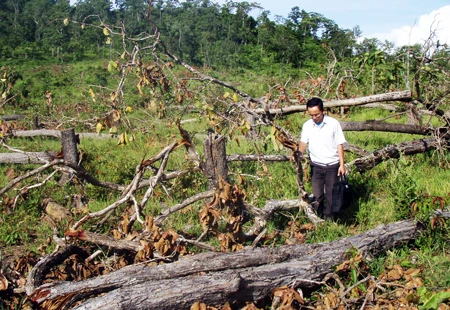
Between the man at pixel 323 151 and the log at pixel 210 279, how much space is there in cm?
109

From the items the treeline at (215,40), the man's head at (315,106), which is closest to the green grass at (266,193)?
the man's head at (315,106)

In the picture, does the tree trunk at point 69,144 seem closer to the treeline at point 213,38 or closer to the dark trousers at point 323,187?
the dark trousers at point 323,187

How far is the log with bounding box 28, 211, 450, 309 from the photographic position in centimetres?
339

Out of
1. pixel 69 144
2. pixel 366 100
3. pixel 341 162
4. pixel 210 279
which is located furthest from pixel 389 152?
pixel 69 144

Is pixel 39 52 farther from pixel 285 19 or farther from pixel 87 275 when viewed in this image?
pixel 87 275

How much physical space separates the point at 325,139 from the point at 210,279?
2.37 meters

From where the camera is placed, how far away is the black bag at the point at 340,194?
5.25 metres

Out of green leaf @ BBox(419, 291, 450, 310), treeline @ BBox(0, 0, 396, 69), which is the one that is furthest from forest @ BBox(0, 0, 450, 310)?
treeline @ BBox(0, 0, 396, 69)

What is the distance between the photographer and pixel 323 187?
555cm

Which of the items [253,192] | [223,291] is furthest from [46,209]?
[223,291]

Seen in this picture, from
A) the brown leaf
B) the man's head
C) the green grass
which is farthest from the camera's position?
the man's head

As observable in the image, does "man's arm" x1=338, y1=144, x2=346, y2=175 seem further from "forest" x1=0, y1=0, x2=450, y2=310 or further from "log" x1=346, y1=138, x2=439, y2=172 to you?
"log" x1=346, y1=138, x2=439, y2=172

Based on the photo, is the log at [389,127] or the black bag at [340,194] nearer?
the black bag at [340,194]

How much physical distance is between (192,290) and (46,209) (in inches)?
137
